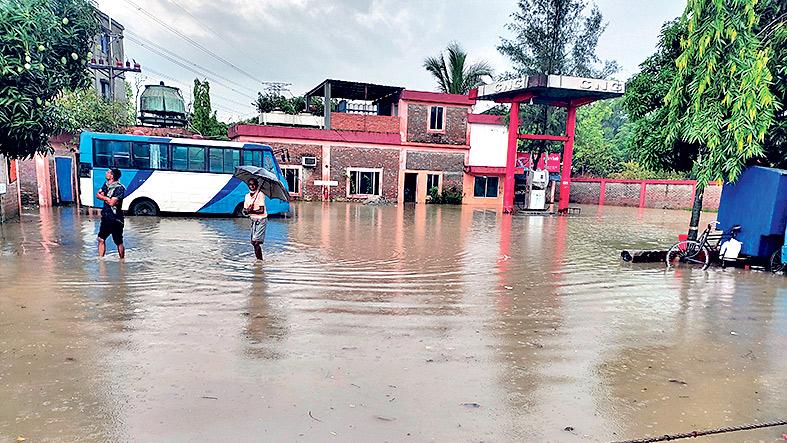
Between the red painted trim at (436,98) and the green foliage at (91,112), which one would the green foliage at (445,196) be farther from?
the green foliage at (91,112)

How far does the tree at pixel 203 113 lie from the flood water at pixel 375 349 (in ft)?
85.7

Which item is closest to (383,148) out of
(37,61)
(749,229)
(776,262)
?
(749,229)

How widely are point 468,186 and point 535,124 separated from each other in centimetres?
565

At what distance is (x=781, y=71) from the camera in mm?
8406

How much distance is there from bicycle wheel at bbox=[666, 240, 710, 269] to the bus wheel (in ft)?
48.1

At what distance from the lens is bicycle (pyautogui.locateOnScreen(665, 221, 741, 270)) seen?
8992mm

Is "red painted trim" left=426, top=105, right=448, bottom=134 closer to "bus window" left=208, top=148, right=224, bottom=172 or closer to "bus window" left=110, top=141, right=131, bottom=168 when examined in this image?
"bus window" left=208, top=148, right=224, bottom=172

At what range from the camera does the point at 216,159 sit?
51.4 feet

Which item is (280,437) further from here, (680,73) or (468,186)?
(468,186)

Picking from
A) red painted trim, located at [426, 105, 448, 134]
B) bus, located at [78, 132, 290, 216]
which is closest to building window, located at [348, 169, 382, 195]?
red painted trim, located at [426, 105, 448, 134]

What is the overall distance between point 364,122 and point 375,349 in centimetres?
2439

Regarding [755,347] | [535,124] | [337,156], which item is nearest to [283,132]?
[337,156]

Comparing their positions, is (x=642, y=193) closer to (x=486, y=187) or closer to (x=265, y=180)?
(x=486, y=187)

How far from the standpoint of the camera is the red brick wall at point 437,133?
27.7 meters
